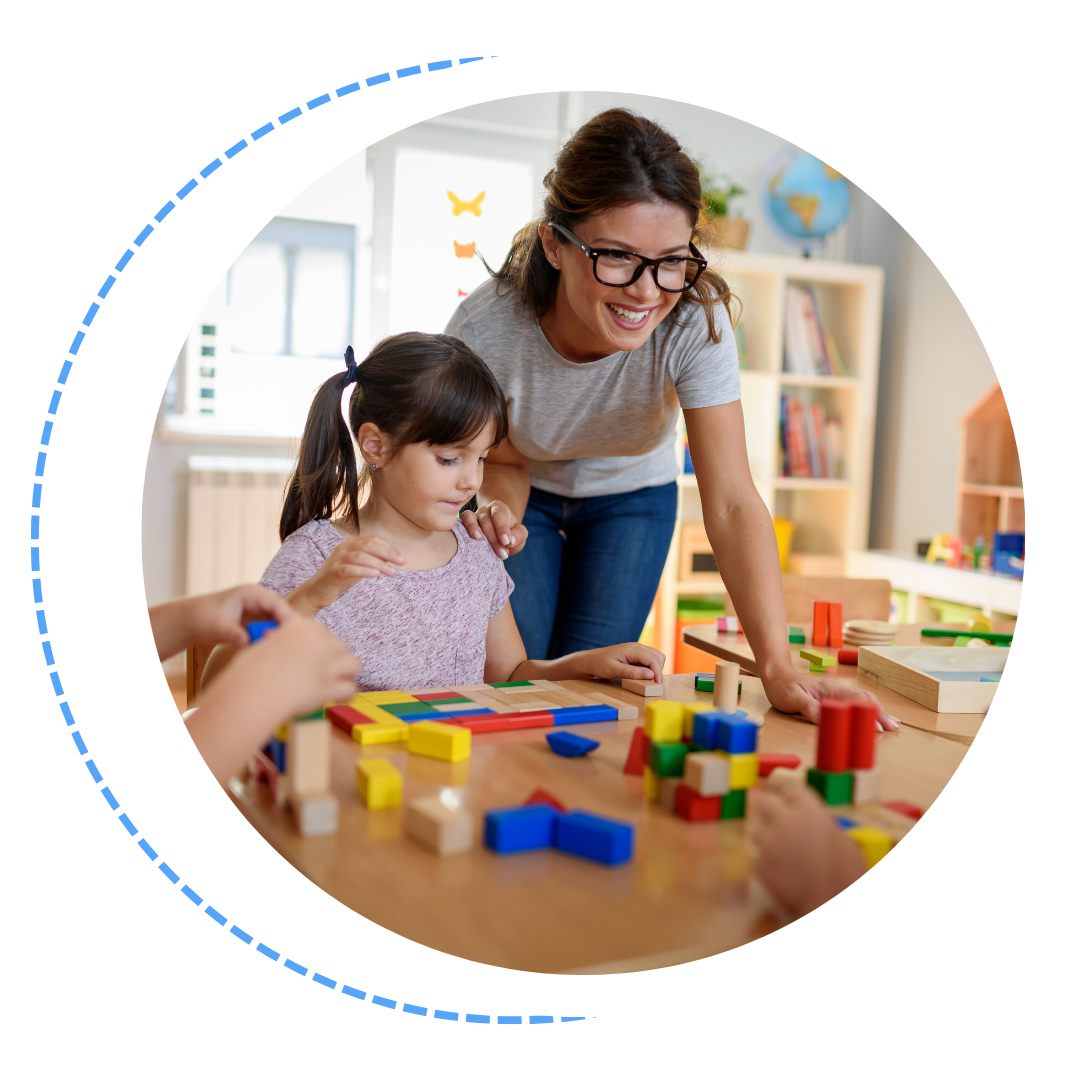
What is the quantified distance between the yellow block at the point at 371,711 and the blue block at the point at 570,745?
0.47 feet

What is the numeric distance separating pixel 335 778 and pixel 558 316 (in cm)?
85

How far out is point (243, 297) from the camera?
333 centimetres

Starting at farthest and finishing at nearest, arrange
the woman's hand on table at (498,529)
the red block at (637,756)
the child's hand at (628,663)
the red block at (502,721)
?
the woman's hand on table at (498,529) < the child's hand at (628,663) < the red block at (502,721) < the red block at (637,756)

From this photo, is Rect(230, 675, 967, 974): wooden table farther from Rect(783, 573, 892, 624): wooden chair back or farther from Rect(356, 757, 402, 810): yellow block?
Rect(783, 573, 892, 624): wooden chair back

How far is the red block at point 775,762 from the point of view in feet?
2.84

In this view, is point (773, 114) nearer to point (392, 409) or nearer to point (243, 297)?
point (392, 409)

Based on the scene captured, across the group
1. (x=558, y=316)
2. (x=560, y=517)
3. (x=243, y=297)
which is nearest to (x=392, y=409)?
(x=558, y=316)

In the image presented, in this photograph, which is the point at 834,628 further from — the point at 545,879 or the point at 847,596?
the point at 545,879

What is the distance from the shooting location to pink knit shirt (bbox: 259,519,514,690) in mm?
1296

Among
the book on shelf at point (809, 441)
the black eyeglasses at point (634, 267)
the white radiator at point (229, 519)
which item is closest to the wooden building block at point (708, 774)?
the black eyeglasses at point (634, 267)

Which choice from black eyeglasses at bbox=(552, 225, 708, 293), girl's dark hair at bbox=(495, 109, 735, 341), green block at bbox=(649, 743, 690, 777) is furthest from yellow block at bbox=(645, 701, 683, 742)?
girl's dark hair at bbox=(495, 109, 735, 341)

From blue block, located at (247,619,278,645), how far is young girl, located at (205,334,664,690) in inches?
20.5

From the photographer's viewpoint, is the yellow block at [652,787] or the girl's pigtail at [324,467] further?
the girl's pigtail at [324,467]

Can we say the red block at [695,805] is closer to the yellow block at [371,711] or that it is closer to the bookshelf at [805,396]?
the yellow block at [371,711]
